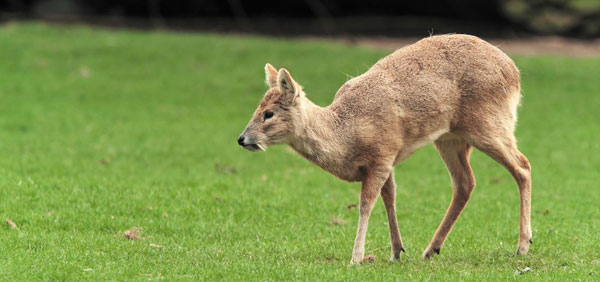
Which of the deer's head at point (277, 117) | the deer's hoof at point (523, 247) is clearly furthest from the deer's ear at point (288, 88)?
the deer's hoof at point (523, 247)

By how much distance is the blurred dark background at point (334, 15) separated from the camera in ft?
88.5

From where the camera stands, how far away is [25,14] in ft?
89.3

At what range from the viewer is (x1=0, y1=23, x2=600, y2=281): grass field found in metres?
8.09

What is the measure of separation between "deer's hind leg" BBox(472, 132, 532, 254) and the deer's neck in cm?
142

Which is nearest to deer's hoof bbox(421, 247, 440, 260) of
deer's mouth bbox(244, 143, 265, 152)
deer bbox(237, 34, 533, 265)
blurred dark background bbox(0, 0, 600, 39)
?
deer bbox(237, 34, 533, 265)

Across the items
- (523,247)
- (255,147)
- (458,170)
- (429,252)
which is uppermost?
(255,147)

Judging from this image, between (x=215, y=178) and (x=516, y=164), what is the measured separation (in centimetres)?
546

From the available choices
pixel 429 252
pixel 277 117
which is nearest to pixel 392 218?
pixel 429 252

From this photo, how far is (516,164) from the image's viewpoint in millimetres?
8695

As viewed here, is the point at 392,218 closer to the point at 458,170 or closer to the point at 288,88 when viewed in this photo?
the point at 458,170

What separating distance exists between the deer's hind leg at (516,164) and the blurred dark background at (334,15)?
18214 mm

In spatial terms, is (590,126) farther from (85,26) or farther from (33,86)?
(85,26)

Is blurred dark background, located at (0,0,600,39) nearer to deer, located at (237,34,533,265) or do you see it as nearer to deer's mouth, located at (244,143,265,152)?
deer, located at (237,34,533,265)

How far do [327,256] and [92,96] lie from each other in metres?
12.3
